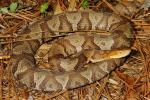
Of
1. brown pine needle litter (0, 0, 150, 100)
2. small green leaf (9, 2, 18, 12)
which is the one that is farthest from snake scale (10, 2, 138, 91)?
small green leaf (9, 2, 18, 12)

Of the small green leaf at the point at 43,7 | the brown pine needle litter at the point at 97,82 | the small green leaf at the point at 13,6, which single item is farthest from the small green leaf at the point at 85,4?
the small green leaf at the point at 13,6

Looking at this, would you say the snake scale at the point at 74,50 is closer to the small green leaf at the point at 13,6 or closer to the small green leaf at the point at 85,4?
the small green leaf at the point at 85,4

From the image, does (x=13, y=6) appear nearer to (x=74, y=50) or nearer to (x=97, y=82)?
(x=74, y=50)

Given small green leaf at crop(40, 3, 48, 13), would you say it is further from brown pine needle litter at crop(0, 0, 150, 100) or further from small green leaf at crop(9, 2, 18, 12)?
small green leaf at crop(9, 2, 18, 12)

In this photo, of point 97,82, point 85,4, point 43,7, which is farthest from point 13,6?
point 97,82

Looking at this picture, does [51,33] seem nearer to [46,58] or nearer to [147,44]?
[46,58]

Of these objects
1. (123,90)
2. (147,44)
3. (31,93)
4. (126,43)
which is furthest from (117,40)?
(31,93)
